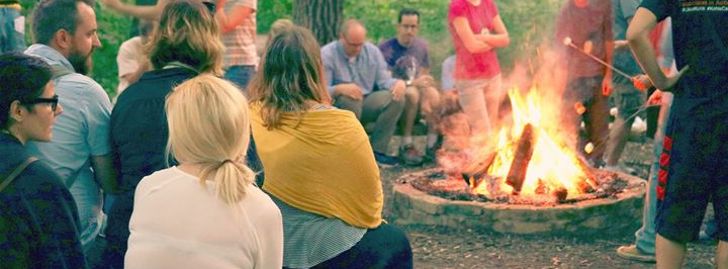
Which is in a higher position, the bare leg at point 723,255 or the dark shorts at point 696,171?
the dark shorts at point 696,171

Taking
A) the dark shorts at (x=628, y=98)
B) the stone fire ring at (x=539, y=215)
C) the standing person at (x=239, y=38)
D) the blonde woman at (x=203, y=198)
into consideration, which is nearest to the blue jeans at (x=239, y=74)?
the standing person at (x=239, y=38)

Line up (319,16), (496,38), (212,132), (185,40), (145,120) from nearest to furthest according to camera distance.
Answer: (212,132), (145,120), (185,40), (496,38), (319,16)

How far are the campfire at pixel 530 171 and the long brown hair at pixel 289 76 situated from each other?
342 cm

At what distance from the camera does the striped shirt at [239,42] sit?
27.1 ft

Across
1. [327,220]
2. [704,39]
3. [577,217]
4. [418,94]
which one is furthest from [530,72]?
[327,220]

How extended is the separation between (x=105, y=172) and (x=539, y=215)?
390 centimetres

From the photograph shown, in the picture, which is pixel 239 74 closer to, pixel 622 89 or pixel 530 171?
pixel 530 171

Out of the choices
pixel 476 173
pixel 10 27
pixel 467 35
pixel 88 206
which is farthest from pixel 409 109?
pixel 88 206

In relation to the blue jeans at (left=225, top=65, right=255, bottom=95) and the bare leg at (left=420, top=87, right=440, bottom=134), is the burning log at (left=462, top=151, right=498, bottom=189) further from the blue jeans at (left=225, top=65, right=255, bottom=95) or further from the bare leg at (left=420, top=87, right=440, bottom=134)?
the bare leg at (left=420, top=87, right=440, bottom=134)

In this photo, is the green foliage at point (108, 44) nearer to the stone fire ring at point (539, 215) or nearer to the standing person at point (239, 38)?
the standing person at point (239, 38)

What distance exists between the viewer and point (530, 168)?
8.30m

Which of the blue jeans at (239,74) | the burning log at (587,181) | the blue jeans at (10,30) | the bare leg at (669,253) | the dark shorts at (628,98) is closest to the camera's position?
the bare leg at (669,253)

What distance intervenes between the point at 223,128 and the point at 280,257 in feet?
1.57

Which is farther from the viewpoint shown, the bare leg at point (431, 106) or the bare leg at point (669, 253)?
the bare leg at point (431, 106)
